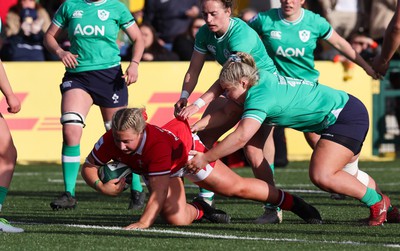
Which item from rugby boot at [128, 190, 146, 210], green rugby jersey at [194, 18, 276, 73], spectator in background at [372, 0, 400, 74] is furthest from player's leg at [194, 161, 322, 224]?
rugby boot at [128, 190, 146, 210]

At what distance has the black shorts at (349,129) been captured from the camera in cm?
832

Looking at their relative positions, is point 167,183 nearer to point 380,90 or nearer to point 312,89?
point 312,89

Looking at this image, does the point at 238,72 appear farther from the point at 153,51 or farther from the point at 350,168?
the point at 153,51

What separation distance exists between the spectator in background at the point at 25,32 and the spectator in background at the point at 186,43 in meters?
1.99

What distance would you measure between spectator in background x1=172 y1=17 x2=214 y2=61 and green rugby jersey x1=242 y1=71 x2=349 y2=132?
828cm

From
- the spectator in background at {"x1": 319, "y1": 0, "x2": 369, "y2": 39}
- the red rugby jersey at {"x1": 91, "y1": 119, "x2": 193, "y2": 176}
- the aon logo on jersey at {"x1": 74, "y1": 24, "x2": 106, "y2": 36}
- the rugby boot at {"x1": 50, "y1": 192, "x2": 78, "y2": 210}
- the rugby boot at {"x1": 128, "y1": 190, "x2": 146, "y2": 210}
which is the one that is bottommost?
the spectator in background at {"x1": 319, "y1": 0, "x2": 369, "y2": 39}

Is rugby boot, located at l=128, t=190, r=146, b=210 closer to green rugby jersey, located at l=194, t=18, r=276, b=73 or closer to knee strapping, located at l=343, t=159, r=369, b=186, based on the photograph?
green rugby jersey, located at l=194, t=18, r=276, b=73

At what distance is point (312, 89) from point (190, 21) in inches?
373

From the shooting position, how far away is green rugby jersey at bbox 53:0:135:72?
33.8 feet

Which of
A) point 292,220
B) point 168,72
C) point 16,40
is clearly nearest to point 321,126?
point 292,220

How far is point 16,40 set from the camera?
53.0ft

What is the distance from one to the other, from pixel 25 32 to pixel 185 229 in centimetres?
866

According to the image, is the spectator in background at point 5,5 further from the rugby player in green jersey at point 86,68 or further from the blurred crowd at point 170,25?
the rugby player in green jersey at point 86,68

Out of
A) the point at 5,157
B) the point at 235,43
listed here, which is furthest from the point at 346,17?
the point at 5,157
